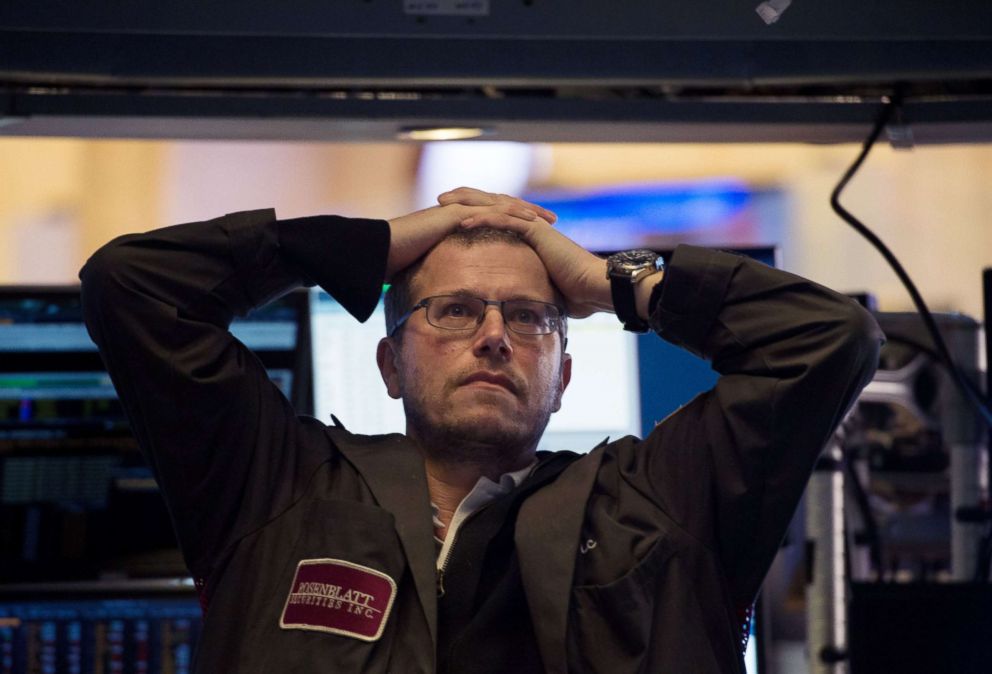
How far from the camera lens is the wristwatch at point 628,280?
1.60 metres

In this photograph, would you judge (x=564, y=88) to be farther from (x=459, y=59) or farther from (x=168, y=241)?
(x=168, y=241)

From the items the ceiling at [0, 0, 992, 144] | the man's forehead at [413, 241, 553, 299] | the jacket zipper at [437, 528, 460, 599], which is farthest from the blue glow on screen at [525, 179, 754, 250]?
the jacket zipper at [437, 528, 460, 599]

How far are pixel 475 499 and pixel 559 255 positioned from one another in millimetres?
361

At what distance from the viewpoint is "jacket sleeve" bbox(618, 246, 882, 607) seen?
1474mm

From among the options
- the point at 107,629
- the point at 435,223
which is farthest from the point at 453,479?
the point at 107,629

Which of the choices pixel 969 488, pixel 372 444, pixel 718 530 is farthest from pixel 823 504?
pixel 372 444

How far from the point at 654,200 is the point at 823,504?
2.89 metres

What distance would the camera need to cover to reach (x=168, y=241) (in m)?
1.52

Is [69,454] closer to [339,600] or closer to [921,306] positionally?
[339,600]

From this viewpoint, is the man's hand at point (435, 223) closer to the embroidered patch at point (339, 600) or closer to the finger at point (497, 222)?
the finger at point (497, 222)

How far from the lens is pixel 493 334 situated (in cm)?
158

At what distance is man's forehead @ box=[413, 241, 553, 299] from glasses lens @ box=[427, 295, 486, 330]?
16 mm

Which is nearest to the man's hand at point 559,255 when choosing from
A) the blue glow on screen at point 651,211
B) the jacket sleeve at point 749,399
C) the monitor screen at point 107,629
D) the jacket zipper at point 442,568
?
the jacket sleeve at point 749,399

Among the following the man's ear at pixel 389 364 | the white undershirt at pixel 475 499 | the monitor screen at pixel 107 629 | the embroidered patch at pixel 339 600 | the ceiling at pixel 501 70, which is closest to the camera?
the embroidered patch at pixel 339 600
